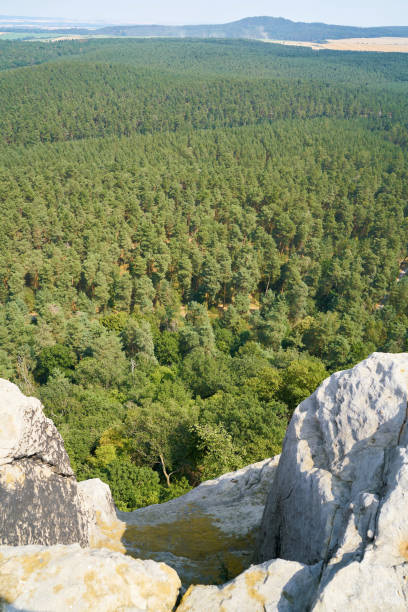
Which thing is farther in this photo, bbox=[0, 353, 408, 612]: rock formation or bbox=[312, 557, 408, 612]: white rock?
bbox=[0, 353, 408, 612]: rock formation

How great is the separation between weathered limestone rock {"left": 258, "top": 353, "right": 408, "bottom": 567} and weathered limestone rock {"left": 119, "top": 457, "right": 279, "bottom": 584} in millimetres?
2439

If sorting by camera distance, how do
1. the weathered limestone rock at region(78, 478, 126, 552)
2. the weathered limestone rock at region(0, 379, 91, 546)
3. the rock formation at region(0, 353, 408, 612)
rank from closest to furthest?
1. the rock formation at region(0, 353, 408, 612)
2. the weathered limestone rock at region(0, 379, 91, 546)
3. the weathered limestone rock at region(78, 478, 126, 552)

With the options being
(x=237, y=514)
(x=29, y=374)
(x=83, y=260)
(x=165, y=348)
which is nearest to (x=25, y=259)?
(x=83, y=260)

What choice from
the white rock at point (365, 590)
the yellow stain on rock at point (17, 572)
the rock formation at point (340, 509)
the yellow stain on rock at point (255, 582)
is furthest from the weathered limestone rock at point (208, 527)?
the white rock at point (365, 590)

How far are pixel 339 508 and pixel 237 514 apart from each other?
398 inches

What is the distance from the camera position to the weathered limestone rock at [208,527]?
1653 centimetres

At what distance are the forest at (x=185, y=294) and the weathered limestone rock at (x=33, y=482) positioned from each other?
14.6 m

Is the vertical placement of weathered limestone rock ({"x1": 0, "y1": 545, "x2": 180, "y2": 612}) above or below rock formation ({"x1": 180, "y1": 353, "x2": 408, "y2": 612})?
below

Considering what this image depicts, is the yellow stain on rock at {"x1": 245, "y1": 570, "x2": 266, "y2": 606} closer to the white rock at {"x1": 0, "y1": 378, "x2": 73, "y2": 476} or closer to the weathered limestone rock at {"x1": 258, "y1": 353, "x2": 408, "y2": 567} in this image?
the weathered limestone rock at {"x1": 258, "y1": 353, "x2": 408, "y2": 567}

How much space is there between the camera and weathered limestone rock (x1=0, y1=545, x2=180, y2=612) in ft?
35.0

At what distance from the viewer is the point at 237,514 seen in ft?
67.5

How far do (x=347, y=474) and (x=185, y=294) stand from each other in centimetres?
8202

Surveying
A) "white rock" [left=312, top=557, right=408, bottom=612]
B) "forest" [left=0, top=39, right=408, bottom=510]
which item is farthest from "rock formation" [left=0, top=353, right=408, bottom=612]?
"forest" [left=0, top=39, right=408, bottom=510]

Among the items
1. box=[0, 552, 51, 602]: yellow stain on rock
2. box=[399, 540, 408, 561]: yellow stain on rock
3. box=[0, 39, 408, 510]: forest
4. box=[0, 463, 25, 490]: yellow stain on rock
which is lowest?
box=[0, 39, 408, 510]: forest
